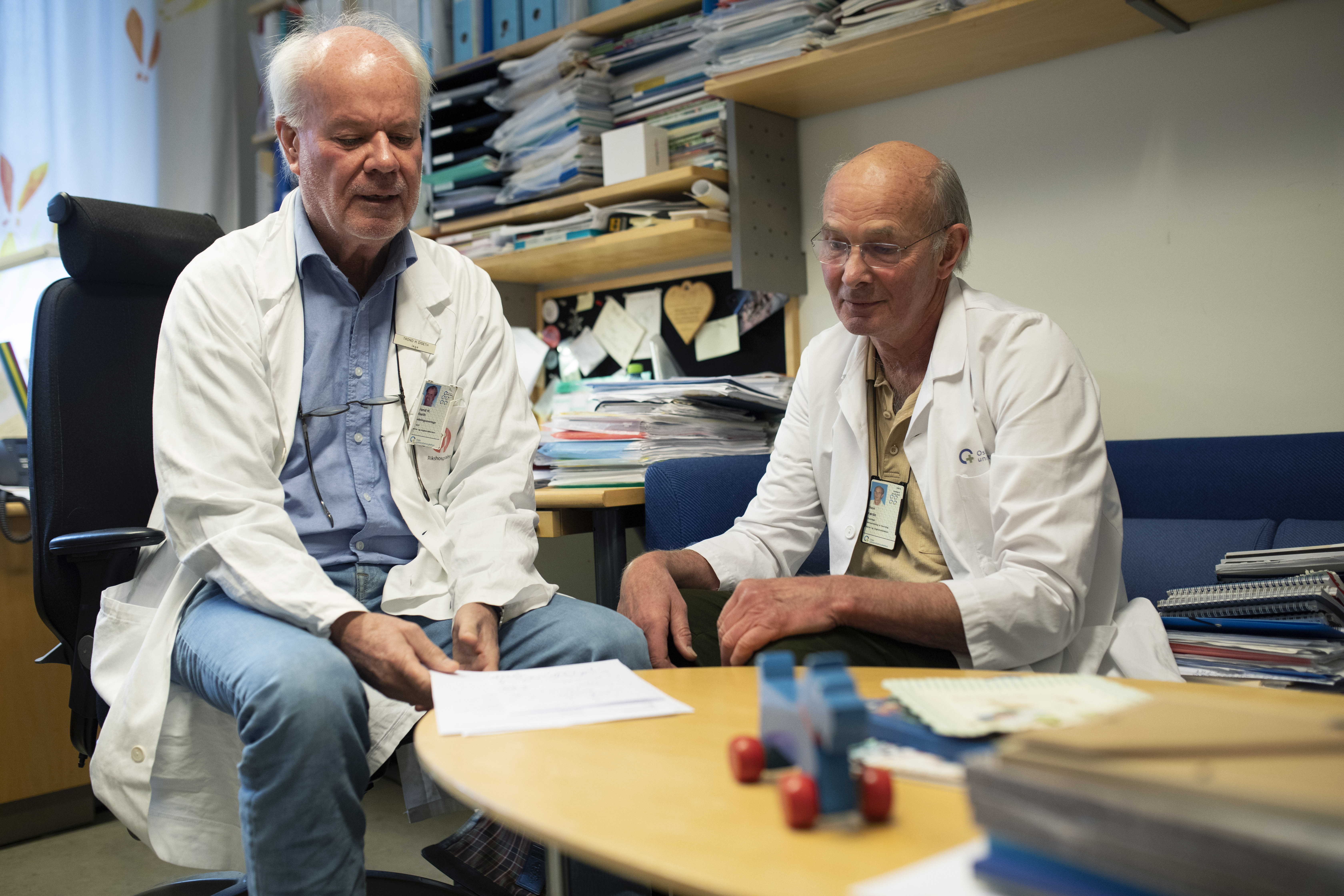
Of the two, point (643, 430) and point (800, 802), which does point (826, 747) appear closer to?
point (800, 802)

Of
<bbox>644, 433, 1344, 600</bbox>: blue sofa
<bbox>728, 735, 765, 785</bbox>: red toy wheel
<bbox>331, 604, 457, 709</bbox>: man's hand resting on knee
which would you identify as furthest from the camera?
<bbox>644, 433, 1344, 600</bbox>: blue sofa

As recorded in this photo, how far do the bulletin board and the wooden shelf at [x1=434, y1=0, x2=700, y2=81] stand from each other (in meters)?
0.64

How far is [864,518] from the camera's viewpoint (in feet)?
5.32

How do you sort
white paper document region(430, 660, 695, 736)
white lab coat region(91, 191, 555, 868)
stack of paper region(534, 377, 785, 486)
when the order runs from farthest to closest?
stack of paper region(534, 377, 785, 486)
white lab coat region(91, 191, 555, 868)
white paper document region(430, 660, 695, 736)

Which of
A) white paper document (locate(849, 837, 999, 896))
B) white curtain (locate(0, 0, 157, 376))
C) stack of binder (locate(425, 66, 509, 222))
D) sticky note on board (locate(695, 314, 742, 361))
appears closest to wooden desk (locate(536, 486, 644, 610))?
sticky note on board (locate(695, 314, 742, 361))

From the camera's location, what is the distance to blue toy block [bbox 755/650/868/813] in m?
0.59

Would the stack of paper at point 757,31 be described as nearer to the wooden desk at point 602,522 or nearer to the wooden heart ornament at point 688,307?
the wooden heart ornament at point 688,307

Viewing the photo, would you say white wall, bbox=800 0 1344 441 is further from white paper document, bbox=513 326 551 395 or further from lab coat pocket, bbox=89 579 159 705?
lab coat pocket, bbox=89 579 159 705

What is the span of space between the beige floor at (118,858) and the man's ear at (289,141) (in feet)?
4.05

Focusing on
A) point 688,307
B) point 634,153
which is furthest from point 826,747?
point 688,307

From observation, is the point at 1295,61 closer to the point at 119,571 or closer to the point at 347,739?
the point at 347,739

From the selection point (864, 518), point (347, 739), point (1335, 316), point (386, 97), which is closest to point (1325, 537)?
point (1335, 316)

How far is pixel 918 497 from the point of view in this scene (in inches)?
62.6

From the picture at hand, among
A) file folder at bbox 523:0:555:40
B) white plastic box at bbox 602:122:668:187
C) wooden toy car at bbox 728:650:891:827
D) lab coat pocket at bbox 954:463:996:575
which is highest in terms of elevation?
file folder at bbox 523:0:555:40
